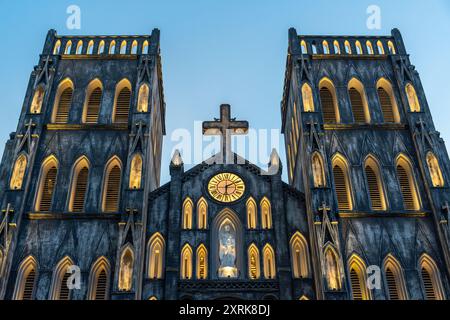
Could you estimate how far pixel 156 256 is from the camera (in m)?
25.9

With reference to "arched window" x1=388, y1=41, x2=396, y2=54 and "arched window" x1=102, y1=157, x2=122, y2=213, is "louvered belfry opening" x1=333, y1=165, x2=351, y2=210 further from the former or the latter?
"arched window" x1=102, y1=157, x2=122, y2=213

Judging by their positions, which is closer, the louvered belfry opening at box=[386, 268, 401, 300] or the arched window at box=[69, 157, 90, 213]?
the louvered belfry opening at box=[386, 268, 401, 300]

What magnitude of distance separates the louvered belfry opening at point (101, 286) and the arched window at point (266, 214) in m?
7.41

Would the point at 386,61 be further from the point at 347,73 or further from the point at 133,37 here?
the point at 133,37

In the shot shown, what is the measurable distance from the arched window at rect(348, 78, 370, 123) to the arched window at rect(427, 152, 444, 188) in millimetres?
3921

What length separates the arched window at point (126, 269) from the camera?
23531 millimetres

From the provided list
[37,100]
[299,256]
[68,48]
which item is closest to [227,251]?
[299,256]

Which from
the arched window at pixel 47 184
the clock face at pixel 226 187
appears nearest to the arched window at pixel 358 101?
the clock face at pixel 226 187

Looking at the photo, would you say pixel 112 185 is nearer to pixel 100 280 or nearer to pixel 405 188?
pixel 100 280

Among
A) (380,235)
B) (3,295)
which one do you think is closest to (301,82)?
(380,235)

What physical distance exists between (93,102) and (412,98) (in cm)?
1682

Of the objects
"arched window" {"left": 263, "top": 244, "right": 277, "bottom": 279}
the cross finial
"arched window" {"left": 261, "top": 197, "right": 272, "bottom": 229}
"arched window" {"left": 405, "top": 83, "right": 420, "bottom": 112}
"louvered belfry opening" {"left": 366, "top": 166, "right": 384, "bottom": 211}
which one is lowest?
"arched window" {"left": 263, "top": 244, "right": 277, "bottom": 279}

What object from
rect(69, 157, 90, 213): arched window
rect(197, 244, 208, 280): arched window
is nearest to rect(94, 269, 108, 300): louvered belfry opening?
rect(69, 157, 90, 213): arched window

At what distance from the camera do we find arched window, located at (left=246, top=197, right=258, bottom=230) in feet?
88.2
